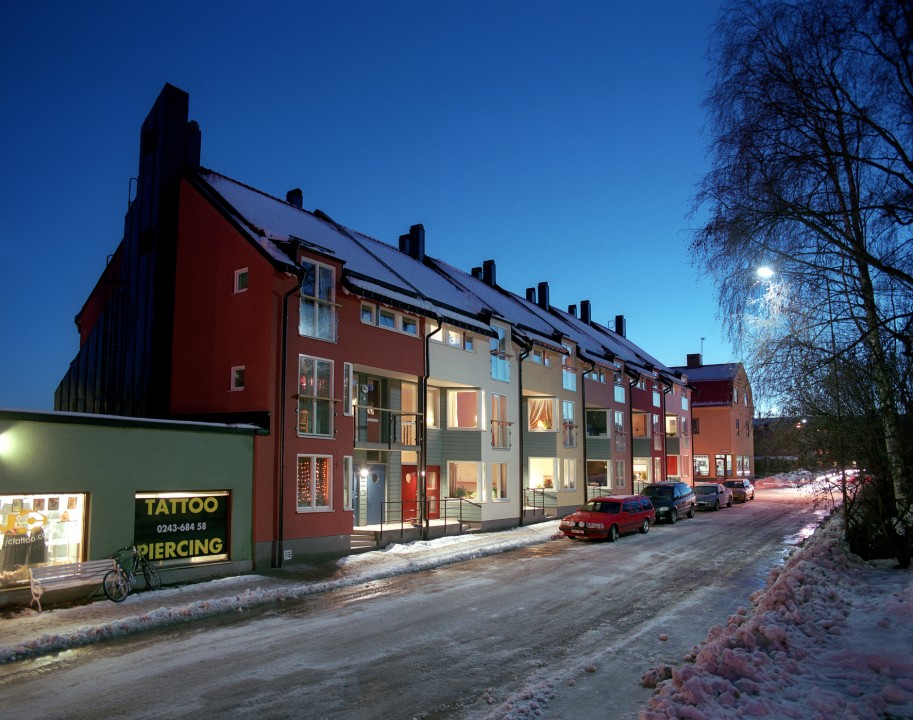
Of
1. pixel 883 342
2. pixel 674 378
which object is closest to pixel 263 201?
pixel 883 342

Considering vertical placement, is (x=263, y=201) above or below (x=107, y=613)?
above

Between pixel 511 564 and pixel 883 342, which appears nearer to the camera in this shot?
pixel 883 342

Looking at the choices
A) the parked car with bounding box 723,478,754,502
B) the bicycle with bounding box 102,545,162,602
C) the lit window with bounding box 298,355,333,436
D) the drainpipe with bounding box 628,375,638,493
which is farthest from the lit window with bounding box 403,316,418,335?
the parked car with bounding box 723,478,754,502

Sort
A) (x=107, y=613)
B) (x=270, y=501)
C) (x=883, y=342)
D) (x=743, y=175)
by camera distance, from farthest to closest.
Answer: (x=270, y=501) → (x=107, y=613) → (x=883, y=342) → (x=743, y=175)

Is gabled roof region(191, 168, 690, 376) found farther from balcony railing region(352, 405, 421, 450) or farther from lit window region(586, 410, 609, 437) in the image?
balcony railing region(352, 405, 421, 450)

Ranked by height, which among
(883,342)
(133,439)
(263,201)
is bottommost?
(133,439)

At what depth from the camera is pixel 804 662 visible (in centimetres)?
779

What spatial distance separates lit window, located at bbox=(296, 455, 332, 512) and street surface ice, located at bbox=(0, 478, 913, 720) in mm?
3730

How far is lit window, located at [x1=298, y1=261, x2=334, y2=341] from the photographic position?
20.0 m

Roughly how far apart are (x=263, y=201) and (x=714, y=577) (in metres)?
19.5

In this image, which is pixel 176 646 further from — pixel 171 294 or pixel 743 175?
pixel 171 294

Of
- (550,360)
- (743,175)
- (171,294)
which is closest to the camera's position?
(743,175)

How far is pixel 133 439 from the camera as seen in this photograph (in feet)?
50.0

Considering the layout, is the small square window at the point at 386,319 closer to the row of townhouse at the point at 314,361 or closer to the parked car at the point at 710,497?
the row of townhouse at the point at 314,361
